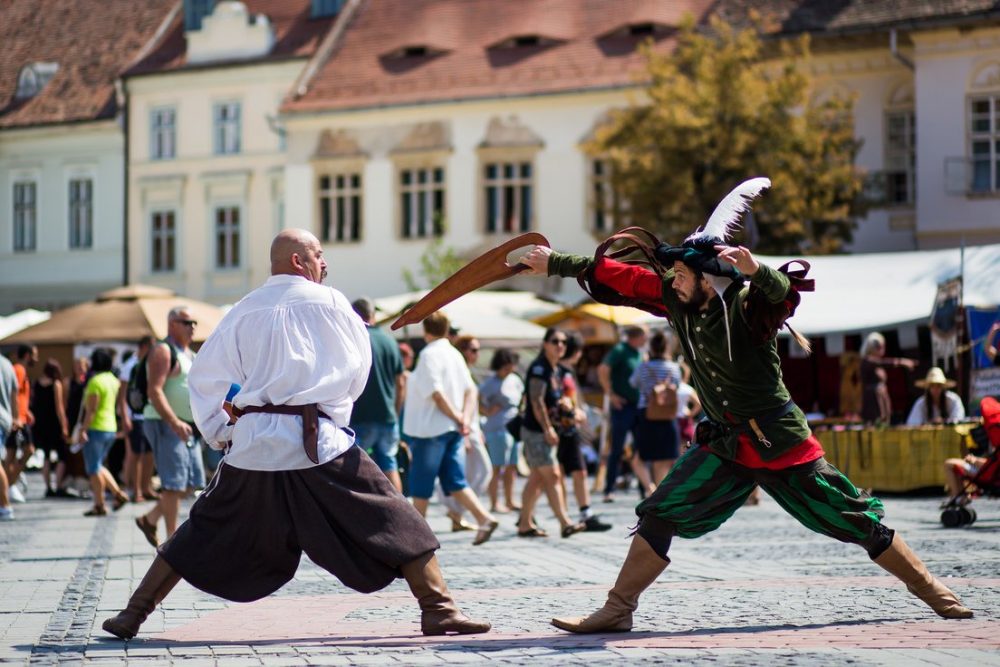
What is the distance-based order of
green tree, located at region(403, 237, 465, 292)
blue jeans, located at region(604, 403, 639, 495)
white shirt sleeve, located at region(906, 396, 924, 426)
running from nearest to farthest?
blue jeans, located at region(604, 403, 639, 495), white shirt sleeve, located at region(906, 396, 924, 426), green tree, located at region(403, 237, 465, 292)

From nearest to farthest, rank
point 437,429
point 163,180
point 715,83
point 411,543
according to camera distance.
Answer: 1. point 411,543
2. point 437,429
3. point 715,83
4. point 163,180

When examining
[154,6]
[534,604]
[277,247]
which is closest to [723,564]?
[534,604]

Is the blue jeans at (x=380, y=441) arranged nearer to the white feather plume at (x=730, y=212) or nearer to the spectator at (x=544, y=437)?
the spectator at (x=544, y=437)

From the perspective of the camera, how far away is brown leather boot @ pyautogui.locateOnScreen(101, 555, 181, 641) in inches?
295

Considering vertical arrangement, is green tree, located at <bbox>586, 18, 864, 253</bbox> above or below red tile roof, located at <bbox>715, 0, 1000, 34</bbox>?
below

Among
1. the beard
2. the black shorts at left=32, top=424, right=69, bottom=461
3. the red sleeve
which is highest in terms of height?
the red sleeve

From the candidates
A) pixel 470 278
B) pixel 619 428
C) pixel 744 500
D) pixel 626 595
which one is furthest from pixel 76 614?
pixel 619 428

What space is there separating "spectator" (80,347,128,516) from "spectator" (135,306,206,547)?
5.11 m

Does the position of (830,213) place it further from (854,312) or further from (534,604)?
Result: (534,604)

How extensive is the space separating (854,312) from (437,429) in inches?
374

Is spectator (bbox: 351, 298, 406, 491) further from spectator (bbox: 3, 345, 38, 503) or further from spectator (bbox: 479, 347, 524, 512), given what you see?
spectator (bbox: 3, 345, 38, 503)

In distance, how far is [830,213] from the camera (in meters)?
32.7

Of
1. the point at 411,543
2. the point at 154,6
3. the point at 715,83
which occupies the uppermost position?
the point at 154,6

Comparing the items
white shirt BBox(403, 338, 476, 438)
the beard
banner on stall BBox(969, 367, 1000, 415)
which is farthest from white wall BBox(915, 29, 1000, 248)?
the beard
